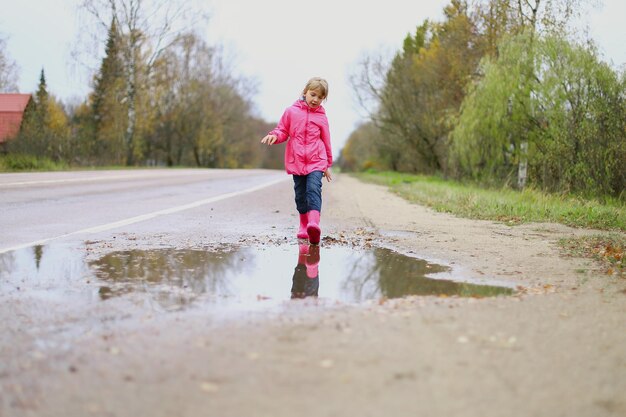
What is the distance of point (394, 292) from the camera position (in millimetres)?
4383

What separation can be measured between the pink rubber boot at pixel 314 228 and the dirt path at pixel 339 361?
2.65m

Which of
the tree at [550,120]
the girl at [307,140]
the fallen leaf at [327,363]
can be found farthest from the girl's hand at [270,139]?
the tree at [550,120]

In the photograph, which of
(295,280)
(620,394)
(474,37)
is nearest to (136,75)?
(474,37)

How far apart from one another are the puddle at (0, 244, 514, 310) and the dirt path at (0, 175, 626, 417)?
304mm

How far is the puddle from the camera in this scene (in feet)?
13.6

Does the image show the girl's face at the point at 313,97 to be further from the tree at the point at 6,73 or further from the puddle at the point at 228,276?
the tree at the point at 6,73

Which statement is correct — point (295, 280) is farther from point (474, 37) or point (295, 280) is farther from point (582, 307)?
point (474, 37)

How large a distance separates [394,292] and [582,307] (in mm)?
1163

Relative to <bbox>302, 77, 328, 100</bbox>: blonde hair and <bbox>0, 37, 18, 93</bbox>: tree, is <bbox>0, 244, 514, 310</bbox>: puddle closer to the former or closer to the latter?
<bbox>302, 77, 328, 100</bbox>: blonde hair

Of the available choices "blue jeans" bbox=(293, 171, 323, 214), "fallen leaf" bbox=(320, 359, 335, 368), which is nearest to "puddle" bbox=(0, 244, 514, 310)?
"blue jeans" bbox=(293, 171, 323, 214)

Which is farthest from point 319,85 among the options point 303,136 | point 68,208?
point 68,208

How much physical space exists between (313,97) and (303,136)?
0.44m

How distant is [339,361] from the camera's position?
2803 mm

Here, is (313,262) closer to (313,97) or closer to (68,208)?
(313,97)
